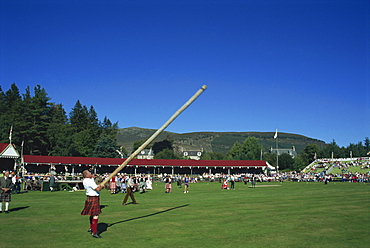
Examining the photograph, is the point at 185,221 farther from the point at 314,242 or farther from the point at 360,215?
the point at 360,215

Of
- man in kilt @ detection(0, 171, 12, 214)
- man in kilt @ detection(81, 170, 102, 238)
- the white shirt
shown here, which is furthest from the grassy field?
the white shirt

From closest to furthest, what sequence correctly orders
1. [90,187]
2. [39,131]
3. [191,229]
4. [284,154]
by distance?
[90,187]
[191,229]
[39,131]
[284,154]

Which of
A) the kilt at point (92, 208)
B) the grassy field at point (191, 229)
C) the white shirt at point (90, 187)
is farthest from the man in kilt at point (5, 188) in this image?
the kilt at point (92, 208)

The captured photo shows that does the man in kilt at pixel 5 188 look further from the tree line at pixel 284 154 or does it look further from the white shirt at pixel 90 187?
the tree line at pixel 284 154

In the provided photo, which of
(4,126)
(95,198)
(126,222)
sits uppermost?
(4,126)

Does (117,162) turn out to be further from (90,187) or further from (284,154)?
(284,154)

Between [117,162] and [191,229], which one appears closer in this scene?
[191,229]

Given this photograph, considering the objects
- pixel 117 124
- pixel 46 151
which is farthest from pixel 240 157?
pixel 46 151

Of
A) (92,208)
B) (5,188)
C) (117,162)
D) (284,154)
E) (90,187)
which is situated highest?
(284,154)

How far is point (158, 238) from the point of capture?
9711 mm

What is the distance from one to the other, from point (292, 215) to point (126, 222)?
22.4ft

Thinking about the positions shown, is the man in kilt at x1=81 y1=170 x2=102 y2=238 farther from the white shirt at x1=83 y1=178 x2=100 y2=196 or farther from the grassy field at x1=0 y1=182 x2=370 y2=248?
the grassy field at x1=0 y1=182 x2=370 y2=248

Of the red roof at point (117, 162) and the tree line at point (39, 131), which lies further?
the tree line at point (39, 131)

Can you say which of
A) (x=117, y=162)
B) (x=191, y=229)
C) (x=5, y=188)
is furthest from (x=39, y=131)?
(x=191, y=229)
